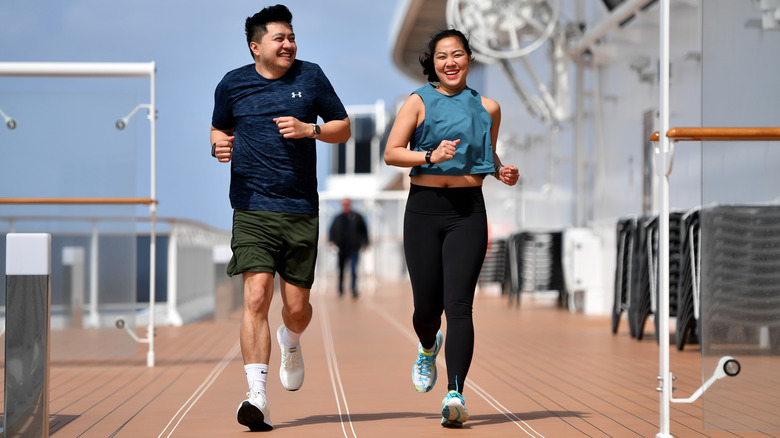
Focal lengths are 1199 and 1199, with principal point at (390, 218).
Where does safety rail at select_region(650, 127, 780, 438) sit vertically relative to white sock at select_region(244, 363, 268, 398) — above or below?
above

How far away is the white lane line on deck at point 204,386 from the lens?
5.13 m

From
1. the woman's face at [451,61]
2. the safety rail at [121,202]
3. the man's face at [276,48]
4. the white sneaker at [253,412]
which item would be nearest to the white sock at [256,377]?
the white sneaker at [253,412]

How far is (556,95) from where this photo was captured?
16.2 meters

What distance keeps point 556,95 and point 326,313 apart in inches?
172

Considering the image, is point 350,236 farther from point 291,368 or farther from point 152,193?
point 291,368

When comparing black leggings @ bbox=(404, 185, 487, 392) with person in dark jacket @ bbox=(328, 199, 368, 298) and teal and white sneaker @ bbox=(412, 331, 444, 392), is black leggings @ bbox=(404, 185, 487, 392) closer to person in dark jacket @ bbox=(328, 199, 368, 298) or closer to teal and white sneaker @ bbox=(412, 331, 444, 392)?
teal and white sneaker @ bbox=(412, 331, 444, 392)

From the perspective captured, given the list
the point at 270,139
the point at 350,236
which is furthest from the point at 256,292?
the point at 350,236

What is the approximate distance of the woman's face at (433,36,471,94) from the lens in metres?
5.05

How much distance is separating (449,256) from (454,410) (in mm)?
633

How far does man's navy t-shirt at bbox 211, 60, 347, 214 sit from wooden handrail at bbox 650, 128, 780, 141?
144 cm

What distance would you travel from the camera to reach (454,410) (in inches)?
188

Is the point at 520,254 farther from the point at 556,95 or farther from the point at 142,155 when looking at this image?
the point at 142,155

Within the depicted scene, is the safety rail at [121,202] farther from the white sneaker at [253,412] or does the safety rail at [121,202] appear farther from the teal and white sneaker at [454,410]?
the teal and white sneaker at [454,410]

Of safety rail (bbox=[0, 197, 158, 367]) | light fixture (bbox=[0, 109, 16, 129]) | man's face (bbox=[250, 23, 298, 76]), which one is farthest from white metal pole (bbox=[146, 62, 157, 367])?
man's face (bbox=[250, 23, 298, 76])
